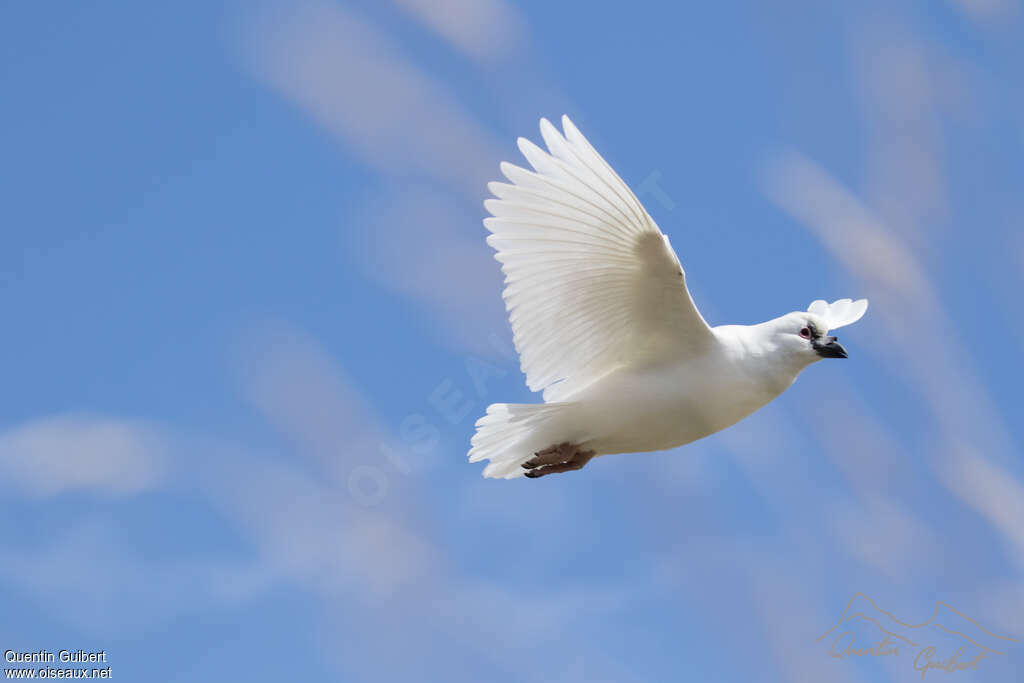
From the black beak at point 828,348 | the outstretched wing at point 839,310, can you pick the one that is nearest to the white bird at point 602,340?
the black beak at point 828,348

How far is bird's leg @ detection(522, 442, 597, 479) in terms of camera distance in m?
6.89

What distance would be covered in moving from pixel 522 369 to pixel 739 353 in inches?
56.1

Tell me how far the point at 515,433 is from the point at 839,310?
3.07 m

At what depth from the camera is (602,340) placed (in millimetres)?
6812

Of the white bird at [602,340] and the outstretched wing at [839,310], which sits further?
the outstretched wing at [839,310]

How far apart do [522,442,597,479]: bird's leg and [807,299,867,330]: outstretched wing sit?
2418 millimetres

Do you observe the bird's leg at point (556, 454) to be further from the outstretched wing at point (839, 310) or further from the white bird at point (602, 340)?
the outstretched wing at point (839, 310)

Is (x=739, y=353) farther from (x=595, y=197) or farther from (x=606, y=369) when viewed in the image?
(x=595, y=197)

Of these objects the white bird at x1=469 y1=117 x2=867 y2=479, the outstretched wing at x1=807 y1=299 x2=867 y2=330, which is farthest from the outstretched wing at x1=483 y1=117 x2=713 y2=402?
the outstretched wing at x1=807 y1=299 x2=867 y2=330

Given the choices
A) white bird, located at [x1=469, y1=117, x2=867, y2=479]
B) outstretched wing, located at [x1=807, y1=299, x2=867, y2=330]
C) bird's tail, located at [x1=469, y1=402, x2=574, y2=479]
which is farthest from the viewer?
outstretched wing, located at [x1=807, y1=299, x2=867, y2=330]

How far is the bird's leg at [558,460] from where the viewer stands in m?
6.89

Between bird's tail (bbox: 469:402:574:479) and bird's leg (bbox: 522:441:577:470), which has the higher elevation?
bird's tail (bbox: 469:402:574:479)

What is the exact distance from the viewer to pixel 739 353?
6824 millimetres

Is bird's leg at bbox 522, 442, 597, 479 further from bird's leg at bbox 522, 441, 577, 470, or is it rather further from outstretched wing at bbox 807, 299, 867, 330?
outstretched wing at bbox 807, 299, 867, 330
